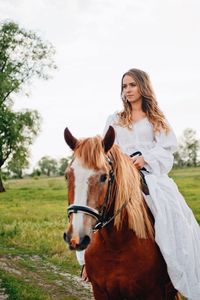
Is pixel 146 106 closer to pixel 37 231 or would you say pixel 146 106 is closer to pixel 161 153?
pixel 161 153

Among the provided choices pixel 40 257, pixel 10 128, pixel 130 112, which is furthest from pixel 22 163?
pixel 130 112

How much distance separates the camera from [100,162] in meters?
3.52

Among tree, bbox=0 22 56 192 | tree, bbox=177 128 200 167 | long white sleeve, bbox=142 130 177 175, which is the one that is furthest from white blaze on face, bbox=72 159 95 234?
tree, bbox=177 128 200 167

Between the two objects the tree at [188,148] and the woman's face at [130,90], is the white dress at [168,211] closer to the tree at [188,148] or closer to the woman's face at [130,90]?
the woman's face at [130,90]

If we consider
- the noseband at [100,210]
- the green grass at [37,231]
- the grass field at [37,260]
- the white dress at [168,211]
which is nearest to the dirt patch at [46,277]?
the grass field at [37,260]

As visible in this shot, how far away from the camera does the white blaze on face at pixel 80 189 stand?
10.9 ft

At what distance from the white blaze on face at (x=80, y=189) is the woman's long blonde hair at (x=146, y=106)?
1.41m

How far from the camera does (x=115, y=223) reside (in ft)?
13.1

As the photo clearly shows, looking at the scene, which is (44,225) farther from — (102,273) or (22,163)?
(22,163)

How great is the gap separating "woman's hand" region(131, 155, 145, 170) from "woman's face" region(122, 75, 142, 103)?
0.63 metres

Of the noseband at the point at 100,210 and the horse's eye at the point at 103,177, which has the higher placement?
the horse's eye at the point at 103,177

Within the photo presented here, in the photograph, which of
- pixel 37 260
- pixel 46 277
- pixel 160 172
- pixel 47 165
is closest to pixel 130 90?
pixel 160 172

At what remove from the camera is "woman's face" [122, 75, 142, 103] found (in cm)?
480

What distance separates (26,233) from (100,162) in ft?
33.1
